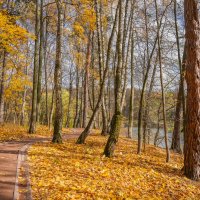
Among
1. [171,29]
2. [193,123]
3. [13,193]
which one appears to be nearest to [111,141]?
[193,123]

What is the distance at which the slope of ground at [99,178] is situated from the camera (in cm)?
648

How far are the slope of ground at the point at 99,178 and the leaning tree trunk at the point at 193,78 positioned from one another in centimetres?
124

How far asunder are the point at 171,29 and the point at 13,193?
43.5 feet

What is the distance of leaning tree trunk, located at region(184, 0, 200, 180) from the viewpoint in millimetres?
8945

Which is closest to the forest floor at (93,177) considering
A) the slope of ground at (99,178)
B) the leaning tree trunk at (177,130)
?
the slope of ground at (99,178)

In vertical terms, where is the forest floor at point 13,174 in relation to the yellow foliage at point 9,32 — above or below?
below

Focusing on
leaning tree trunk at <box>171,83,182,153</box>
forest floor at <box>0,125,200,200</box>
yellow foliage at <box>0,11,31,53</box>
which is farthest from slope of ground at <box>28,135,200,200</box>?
leaning tree trunk at <box>171,83,182,153</box>

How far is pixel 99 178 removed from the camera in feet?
25.6

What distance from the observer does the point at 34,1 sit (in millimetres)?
17469

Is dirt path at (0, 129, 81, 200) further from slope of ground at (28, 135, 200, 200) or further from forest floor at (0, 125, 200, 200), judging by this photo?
slope of ground at (28, 135, 200, 200)

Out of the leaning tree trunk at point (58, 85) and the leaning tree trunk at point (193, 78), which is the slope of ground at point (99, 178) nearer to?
the leaning tree trunk at point (193, 78)

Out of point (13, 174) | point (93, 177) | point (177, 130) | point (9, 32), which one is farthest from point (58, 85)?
point (177, 130)

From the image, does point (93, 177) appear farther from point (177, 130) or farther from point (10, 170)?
point (177, 130)

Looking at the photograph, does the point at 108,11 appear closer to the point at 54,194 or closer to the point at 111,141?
the point at 111,141
